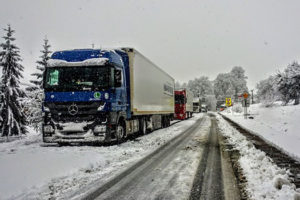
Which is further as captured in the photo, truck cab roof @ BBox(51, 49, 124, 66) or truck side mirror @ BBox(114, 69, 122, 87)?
truck cab roof @ BBox(51, 49, 124, 66)

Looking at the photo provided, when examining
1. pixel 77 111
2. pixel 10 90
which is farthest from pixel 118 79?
pixel 10 90

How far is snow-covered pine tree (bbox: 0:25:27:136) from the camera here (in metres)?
29.0

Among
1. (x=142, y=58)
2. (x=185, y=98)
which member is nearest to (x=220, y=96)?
(x=185, y=98)

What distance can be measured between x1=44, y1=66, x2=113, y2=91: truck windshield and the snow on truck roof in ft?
0.65

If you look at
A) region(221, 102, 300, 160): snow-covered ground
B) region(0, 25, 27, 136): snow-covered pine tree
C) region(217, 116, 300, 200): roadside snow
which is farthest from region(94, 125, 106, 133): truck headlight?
region(0, 25, 27, 136): snow-covered pine tree

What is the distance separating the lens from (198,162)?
7355 millimetres

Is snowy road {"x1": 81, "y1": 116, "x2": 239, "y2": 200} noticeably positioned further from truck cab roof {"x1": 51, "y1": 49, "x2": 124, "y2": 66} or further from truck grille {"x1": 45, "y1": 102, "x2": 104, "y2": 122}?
truck cab roof {"x1": 51, "y1": 49, "x2": 124, "y2": 66}

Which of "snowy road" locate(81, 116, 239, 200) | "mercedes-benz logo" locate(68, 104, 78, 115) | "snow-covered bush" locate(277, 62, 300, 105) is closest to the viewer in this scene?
"snowy road" locate(81, 116, 239, 200)

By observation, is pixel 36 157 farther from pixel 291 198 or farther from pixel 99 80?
pixel 291 198

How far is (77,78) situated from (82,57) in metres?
0.93

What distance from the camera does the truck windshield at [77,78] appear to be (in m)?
10.1

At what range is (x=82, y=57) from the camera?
1064 centimetres

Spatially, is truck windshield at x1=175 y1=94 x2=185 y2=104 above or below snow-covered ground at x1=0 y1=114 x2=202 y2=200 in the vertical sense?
above

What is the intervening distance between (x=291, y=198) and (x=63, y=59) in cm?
908
